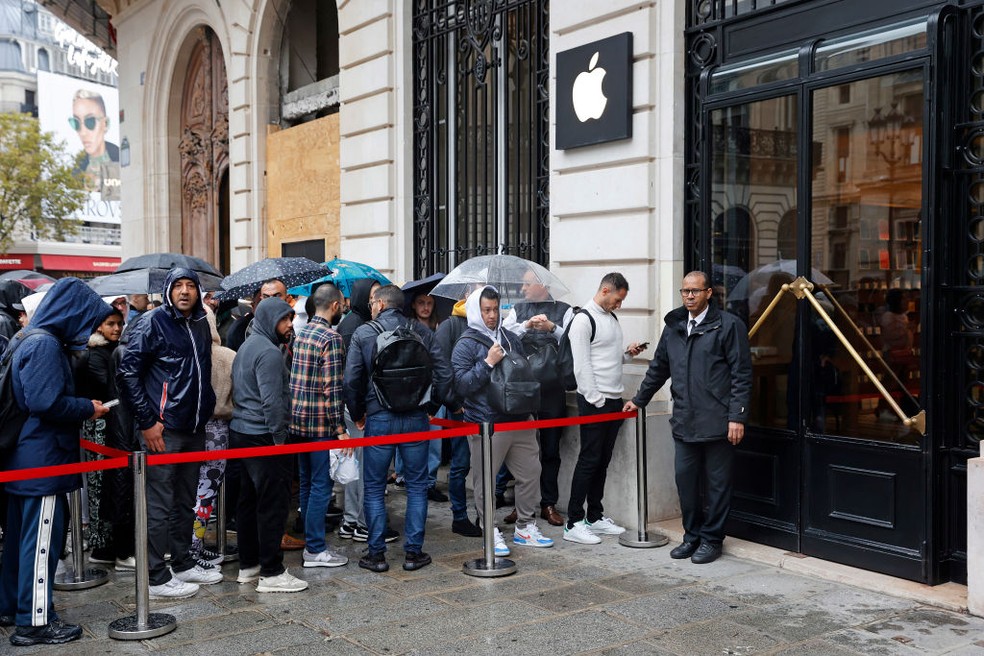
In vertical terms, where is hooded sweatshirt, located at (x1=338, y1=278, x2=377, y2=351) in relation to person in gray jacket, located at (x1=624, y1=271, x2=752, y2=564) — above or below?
above

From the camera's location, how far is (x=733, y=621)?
17.8ft

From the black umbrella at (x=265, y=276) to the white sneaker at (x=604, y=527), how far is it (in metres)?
3.10

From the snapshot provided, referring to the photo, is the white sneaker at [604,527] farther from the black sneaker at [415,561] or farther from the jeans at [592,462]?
the black sneaker at [415,561]

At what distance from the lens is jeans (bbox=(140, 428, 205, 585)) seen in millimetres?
5941

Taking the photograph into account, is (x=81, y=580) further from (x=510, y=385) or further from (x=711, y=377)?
(x=711, y=377)

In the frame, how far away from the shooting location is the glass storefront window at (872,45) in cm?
596

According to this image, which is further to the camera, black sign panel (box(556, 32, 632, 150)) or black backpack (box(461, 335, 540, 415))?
black sign panel (box(556, 32, 632, 150))

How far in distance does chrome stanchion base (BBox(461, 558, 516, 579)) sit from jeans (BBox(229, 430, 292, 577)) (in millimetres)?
1234

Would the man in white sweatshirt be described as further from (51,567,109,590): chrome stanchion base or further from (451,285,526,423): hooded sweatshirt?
(51,567,109,590): chrome stanchion base

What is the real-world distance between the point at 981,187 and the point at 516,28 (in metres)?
5.15

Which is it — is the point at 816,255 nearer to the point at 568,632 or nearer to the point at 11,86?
the point at 568,632

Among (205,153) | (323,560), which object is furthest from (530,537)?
(205,153)

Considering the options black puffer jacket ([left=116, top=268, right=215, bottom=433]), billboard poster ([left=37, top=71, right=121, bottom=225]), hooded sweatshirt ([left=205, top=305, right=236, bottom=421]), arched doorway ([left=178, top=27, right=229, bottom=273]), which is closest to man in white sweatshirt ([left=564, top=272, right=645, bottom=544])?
hooded sweatshirt ([left=205, top=305, right=236, bottom=421])

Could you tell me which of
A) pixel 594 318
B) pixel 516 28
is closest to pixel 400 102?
pixel 516 28
